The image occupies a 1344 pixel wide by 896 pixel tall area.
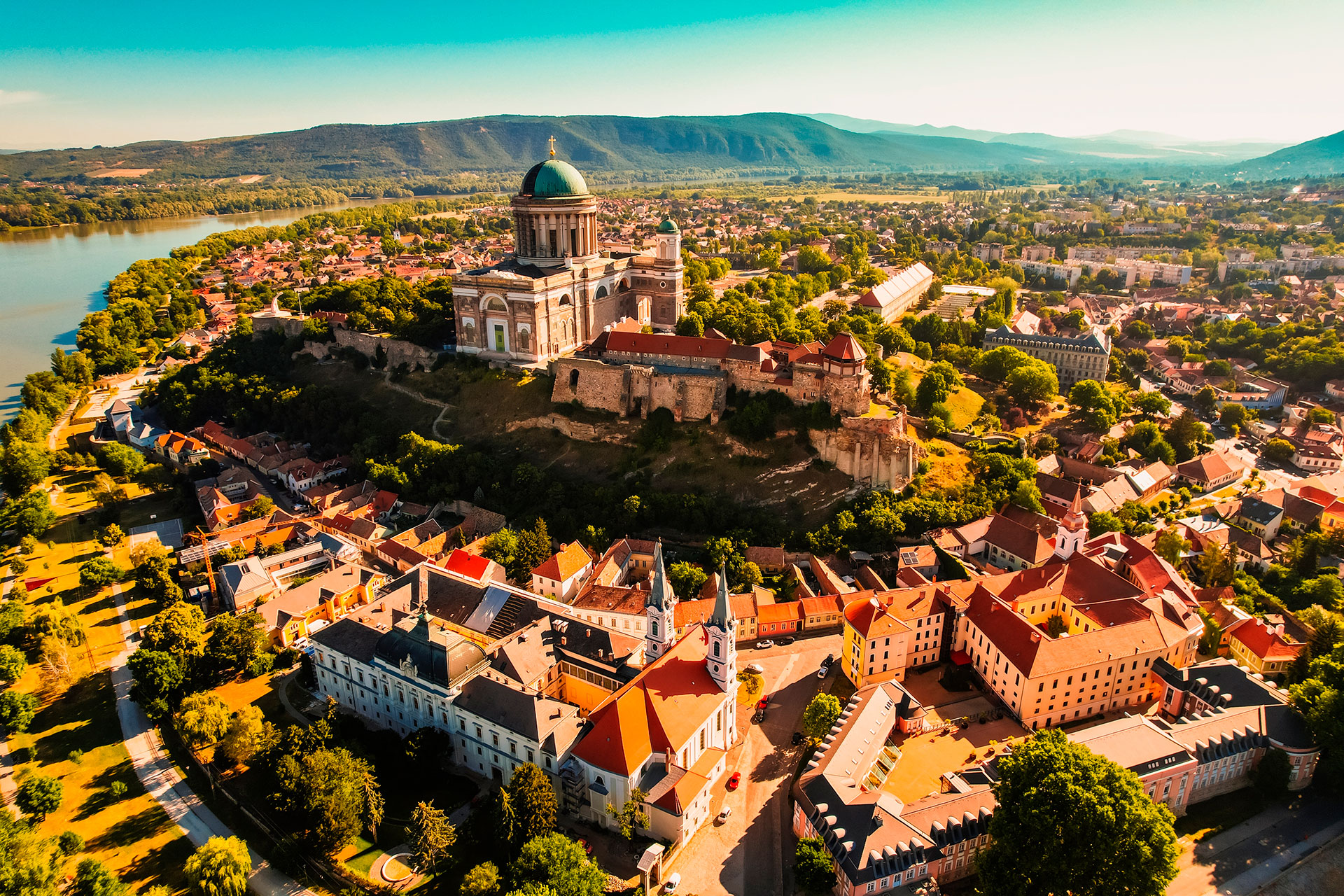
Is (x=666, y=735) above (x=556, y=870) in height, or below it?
above

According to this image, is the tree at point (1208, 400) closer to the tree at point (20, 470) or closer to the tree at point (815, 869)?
the tree at point (815, 869)

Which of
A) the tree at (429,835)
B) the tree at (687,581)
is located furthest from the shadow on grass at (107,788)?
the tree at (687,581)

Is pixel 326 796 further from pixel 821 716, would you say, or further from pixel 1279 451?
pixel 1279 451

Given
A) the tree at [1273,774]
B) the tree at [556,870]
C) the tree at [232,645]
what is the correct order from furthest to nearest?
the tree at [232,645] < the tree at [1273,774] < the tree at [556,870]

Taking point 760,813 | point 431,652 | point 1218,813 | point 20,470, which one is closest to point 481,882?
point 431,652

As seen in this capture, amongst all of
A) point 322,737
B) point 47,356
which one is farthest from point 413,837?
point 47,356

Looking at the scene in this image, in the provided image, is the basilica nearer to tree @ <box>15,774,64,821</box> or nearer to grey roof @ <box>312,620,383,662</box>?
grey roof @ <box>312,620,383,662</box>
